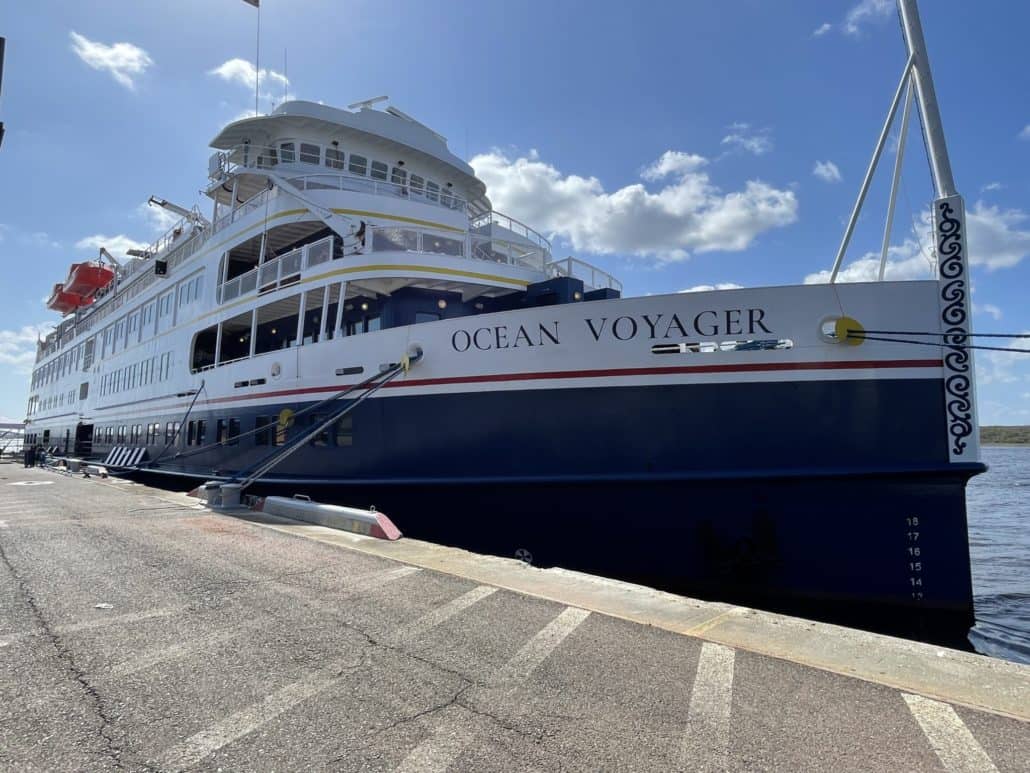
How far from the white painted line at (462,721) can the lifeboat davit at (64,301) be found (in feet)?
141

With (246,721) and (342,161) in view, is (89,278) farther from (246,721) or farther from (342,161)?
(246,721)

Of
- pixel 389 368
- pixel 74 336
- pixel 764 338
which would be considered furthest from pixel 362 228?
pixel 74 336

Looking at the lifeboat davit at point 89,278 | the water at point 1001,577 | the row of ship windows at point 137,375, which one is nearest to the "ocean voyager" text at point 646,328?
the water at point 1001,577

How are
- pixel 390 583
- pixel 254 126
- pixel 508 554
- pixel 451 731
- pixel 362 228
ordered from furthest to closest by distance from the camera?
pixel 254 126 < pixel 362 228 < pixel 508 554 < pixel 390 583 < pixel 451 731

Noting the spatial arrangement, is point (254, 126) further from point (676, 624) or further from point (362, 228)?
point (676, 624)

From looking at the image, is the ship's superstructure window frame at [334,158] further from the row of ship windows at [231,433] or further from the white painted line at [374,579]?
the white painted line at [374,579]

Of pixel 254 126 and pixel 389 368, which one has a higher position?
pixel 254 126

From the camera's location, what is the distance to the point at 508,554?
25.9 feet

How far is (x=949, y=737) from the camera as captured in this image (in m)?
2.72

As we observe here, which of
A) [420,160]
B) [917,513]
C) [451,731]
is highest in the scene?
[420,160]

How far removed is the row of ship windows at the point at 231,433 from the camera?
32.8 feet

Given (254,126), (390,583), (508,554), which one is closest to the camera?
(390,583)

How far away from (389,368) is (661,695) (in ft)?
22.2

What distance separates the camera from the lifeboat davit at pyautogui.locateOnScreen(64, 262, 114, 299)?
119 ft
